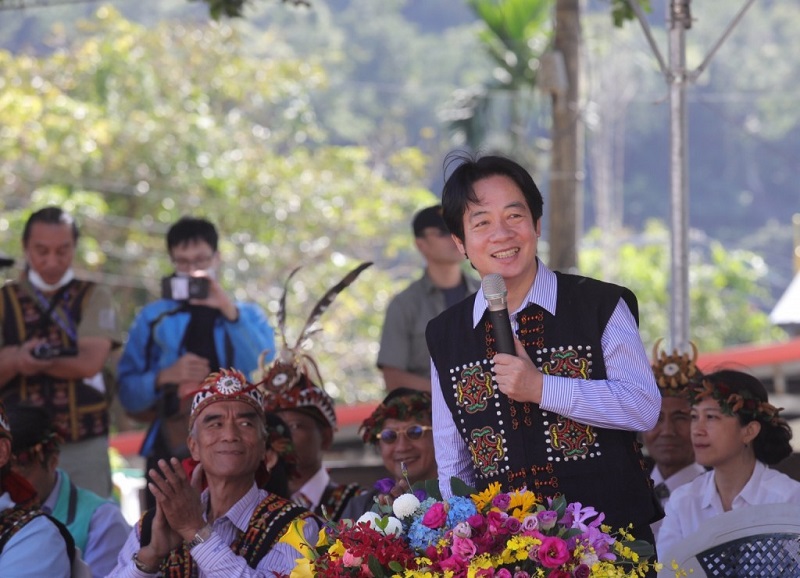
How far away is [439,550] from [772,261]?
52.2 m

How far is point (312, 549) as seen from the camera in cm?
301

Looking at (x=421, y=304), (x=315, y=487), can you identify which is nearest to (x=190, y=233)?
(x=421, y=304)

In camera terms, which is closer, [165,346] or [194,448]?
[194,448]

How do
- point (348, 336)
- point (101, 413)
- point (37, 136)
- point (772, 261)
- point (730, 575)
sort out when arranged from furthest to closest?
point (772, 261) → point (348, 336) → point (37, 136) → point (101, 413) → point (730, 575)

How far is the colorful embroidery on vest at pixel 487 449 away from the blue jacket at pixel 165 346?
9.90ft

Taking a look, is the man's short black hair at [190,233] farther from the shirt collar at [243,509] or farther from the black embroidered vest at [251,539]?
the black embroidered vest at [251,539]

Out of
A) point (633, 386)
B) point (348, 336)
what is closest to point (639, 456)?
point (633, 386)

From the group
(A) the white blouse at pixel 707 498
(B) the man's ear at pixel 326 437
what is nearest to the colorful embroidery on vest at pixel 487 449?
(A) the white blouse at pixel 707 498

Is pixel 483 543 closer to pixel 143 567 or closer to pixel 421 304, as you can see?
pixel 143 567

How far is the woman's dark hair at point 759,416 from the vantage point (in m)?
4.64

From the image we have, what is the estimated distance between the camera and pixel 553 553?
2727 millimetres

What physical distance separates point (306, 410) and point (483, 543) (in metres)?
2.65

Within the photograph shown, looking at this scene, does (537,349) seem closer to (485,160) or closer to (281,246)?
(485,160)

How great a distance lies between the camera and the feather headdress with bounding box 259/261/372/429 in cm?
532
